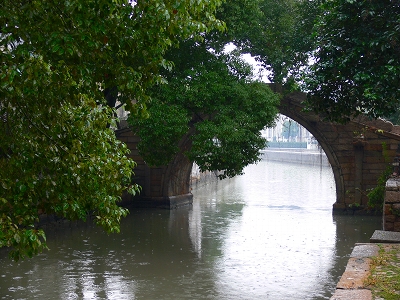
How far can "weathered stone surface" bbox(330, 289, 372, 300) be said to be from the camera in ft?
19.9

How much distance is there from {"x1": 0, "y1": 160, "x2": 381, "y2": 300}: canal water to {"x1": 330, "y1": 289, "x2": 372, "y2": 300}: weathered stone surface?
159 inches

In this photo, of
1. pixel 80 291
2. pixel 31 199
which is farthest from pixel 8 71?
pixel 80 291

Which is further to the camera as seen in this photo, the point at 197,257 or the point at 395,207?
the point at 197,257

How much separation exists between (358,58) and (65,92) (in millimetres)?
5979

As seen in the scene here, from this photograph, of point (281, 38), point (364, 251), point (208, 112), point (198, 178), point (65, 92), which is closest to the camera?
point (65, 92)

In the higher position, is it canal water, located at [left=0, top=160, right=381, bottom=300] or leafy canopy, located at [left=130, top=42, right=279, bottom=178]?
leafy canopy, located at [left=130, top=42, right=279, bottom=178]

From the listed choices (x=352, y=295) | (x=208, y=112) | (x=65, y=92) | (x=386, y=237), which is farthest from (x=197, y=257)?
(x=65, y=92)

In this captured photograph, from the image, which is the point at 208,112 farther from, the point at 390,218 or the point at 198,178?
the point at 198,178

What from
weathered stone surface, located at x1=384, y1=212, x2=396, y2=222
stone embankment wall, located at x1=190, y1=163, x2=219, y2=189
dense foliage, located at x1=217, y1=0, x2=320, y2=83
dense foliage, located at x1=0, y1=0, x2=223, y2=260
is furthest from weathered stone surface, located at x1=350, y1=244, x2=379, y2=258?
stone embankment wall, located at x1=190, y1=163, x2=219, y2=189

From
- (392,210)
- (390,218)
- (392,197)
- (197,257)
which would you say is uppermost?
(392,197)

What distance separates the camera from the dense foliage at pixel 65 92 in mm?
5730

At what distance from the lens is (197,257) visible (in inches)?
553

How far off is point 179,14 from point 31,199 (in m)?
2.18

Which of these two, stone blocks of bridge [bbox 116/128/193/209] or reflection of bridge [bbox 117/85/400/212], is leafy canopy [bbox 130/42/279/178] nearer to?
reflection of bridge [bbox 117/85/400/212]
